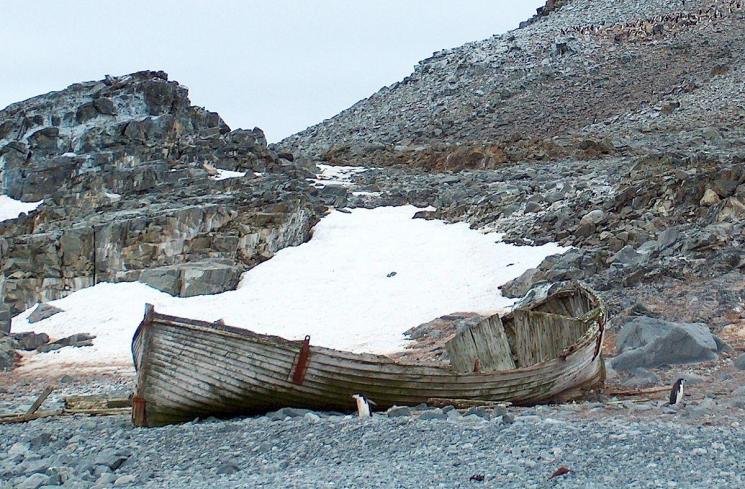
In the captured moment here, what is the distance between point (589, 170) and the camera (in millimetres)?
31875

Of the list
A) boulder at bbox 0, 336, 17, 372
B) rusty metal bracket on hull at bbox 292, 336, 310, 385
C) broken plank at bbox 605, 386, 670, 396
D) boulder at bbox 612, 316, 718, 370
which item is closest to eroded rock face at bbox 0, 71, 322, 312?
boulder at bbox 0, 336, 17, 372

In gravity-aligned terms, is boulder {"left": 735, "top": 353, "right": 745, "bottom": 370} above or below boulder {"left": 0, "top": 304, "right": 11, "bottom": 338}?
above

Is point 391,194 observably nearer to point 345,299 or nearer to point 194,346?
point 345,299

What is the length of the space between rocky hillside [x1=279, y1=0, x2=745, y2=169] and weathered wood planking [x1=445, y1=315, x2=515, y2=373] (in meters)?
24.9

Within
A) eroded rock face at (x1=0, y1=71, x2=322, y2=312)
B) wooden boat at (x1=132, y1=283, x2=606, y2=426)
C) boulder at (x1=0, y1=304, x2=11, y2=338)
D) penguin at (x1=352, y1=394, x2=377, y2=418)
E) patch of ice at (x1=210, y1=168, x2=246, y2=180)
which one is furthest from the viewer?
patch of ice at (x1=210, y1=168, x2=246, y2=180)

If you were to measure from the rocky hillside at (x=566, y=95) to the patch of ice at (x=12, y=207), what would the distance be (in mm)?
17062

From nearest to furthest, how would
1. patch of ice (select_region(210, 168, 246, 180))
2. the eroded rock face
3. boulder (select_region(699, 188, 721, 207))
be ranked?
boulder (select_region(699, 188, 721, 207)) → the eroded rock face → patch of ice (select_region(210, 168, 246, 180))

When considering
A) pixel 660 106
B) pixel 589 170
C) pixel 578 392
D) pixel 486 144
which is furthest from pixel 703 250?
pixel 660 106

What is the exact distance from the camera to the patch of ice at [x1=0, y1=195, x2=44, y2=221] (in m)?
27.8

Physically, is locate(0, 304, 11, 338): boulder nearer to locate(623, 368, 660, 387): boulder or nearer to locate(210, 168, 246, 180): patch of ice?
locate(210, 168, 246, 180): patch of ice

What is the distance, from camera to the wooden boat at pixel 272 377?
9625 mm

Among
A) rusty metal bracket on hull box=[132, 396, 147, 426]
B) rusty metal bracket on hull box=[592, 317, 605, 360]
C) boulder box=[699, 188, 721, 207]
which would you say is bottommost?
rusty metal bracket on hull box=[132, 396, 147, 426]

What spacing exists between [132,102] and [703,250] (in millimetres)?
23403

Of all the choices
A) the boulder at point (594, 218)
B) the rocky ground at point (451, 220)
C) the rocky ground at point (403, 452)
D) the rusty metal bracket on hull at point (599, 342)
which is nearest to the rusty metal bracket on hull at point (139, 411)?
the rocky ground at point (403, 452)
